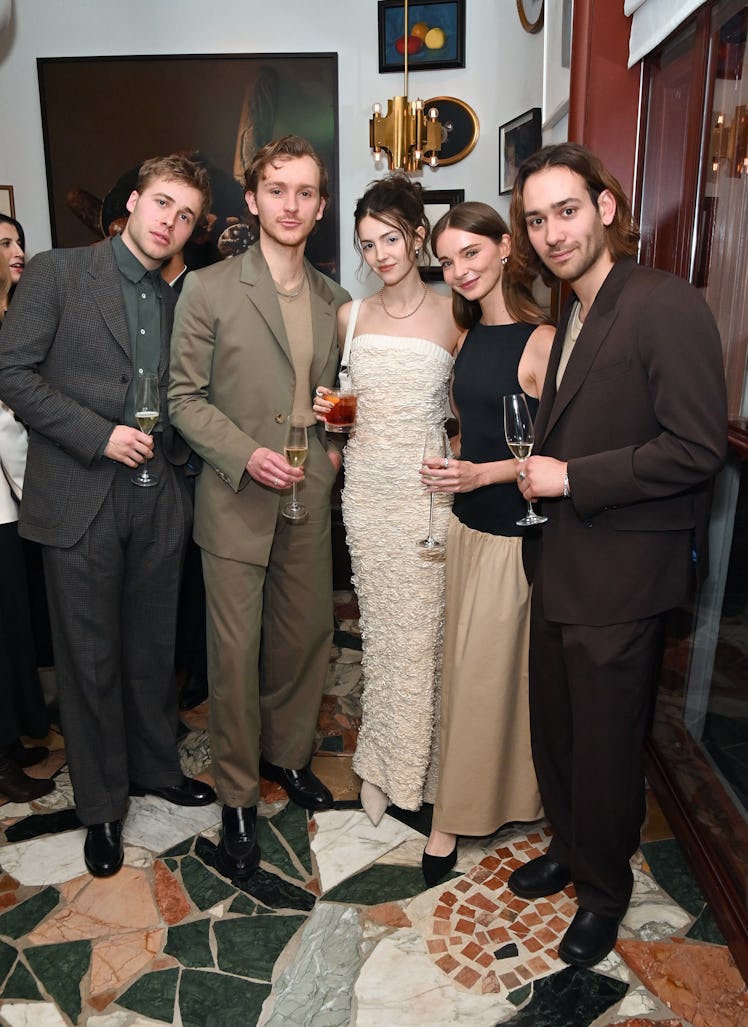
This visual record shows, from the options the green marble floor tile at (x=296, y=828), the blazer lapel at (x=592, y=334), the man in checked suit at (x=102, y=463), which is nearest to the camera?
the blazer lapel at (x=592, y=334)

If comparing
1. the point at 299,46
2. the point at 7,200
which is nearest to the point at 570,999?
the point at 299,46

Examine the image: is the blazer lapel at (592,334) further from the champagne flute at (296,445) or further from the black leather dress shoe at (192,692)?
the black leather dress shoe at (192,692)

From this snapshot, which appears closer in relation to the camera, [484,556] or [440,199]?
[484,556]

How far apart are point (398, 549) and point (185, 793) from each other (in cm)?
112

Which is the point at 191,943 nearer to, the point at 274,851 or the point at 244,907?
the point at 244,907

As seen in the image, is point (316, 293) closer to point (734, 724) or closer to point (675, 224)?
point (675, 224)

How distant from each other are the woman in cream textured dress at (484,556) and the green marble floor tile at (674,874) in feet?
1.22

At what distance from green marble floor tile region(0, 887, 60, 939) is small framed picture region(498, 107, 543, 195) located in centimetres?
348

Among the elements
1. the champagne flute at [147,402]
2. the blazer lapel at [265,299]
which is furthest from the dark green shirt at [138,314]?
the blazer lapel at [265,299]

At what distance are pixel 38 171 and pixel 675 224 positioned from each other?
12.9 feet

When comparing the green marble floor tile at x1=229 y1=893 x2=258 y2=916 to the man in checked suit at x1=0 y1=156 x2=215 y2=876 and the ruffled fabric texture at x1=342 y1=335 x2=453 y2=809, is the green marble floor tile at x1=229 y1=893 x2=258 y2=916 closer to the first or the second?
the man in checked suit at x1=0 y1=156 x2=215 y2=876

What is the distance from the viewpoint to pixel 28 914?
2359 millimetres

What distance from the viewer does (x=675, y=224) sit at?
8.61ft

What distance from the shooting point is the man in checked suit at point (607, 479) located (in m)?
1.77
